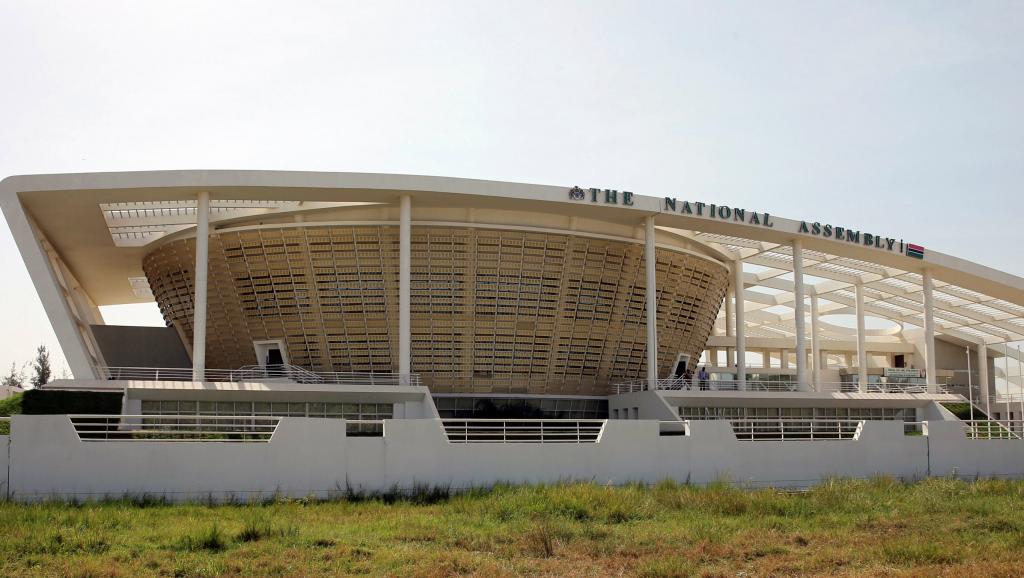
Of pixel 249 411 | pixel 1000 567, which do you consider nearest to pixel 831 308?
pixel 249 411

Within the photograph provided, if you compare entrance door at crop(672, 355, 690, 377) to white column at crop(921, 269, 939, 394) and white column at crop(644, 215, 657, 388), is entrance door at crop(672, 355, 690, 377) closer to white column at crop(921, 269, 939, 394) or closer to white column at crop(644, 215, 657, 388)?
white column at crop(644, 215, 657, 388)

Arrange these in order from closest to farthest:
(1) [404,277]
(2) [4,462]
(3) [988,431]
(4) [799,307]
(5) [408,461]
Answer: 1. (2) [4,462]
2. (5) [408,461]
3. (3) [988,431]
4. (1) [404,277]
5. (4) [799,307]

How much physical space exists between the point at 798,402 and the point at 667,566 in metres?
30.7

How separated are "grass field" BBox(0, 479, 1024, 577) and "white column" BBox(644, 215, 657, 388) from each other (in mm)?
18516

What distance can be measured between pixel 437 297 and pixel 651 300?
8786 mm

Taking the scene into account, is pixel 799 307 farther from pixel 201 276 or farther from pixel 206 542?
pixel 206 542

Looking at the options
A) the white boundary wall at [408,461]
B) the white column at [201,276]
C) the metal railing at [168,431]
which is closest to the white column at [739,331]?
the white boundary wall at [408,461]

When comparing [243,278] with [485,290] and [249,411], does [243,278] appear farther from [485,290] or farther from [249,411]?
[485,290]

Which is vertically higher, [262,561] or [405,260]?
[405,260]

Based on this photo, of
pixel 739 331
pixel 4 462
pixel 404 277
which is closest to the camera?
pixel 4 462

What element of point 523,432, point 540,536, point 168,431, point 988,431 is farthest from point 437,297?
point 540,536

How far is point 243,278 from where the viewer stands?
37531 mm

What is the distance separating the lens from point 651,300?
1500 inches

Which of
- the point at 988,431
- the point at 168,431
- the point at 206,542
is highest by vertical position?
the point at 168,431
